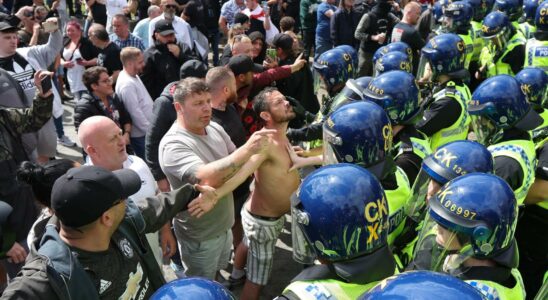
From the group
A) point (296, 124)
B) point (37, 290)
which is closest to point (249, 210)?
point (296, 124)

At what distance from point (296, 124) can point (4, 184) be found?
2868 mm

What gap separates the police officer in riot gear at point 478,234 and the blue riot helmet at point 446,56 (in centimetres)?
277

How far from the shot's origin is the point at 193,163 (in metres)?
3.38

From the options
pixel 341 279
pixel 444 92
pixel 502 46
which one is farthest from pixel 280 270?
pixel 502 46

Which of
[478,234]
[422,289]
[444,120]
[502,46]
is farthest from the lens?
[502,46]

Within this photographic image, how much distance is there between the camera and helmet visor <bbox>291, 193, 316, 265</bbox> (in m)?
2.20

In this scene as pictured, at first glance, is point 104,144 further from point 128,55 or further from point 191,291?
point 128,55

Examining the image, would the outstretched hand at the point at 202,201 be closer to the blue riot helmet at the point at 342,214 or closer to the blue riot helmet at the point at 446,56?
the blue riot helmet at the point at 342,214

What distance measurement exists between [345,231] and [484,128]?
2048 mm

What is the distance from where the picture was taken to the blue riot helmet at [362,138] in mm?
2990

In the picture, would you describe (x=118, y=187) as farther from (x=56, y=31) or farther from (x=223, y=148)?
(x=56, y=31)

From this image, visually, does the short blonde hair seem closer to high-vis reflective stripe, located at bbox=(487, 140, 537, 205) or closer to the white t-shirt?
the white t-shirt

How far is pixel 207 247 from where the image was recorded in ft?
12.2

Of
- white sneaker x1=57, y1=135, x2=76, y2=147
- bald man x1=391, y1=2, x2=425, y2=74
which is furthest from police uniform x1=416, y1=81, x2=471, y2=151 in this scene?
white sneaker x1=57, y1=135, x2=76, y2=147
